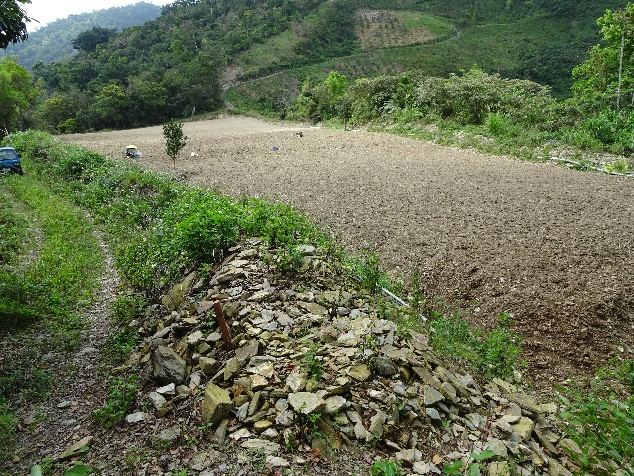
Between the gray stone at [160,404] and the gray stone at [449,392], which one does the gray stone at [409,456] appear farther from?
the gray stone at [160,404]

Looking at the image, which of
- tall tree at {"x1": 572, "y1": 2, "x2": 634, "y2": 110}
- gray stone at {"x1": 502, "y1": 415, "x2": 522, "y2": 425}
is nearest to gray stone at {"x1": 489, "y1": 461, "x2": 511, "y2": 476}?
gray stone at {"x1": 502, "y1": 415, "x2": 522, "y2": 425}

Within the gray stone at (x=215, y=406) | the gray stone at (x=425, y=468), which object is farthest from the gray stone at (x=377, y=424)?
the gray stone at (x=215, y=406)

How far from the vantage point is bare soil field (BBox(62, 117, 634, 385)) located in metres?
5.97

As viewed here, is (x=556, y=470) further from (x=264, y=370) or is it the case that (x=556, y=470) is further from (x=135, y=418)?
(x=135, y=418)

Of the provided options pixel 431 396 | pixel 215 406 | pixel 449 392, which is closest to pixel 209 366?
pixel 215 406

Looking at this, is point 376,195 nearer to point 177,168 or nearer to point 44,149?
point 177,168

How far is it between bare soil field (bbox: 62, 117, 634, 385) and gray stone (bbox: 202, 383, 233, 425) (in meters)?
3.93

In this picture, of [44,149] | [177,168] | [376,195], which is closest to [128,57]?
[44,149]

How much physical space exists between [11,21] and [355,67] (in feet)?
233

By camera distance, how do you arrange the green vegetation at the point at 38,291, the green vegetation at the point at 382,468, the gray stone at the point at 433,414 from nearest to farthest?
the green vegetation at the point at 382,468, the gray stone at the point at 433,414, the green vegetation at the point at 38,291

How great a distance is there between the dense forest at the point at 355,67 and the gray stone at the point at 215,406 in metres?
17.6

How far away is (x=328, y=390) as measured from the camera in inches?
149

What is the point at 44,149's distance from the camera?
21.2 meters

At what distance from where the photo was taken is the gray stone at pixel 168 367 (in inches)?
170
